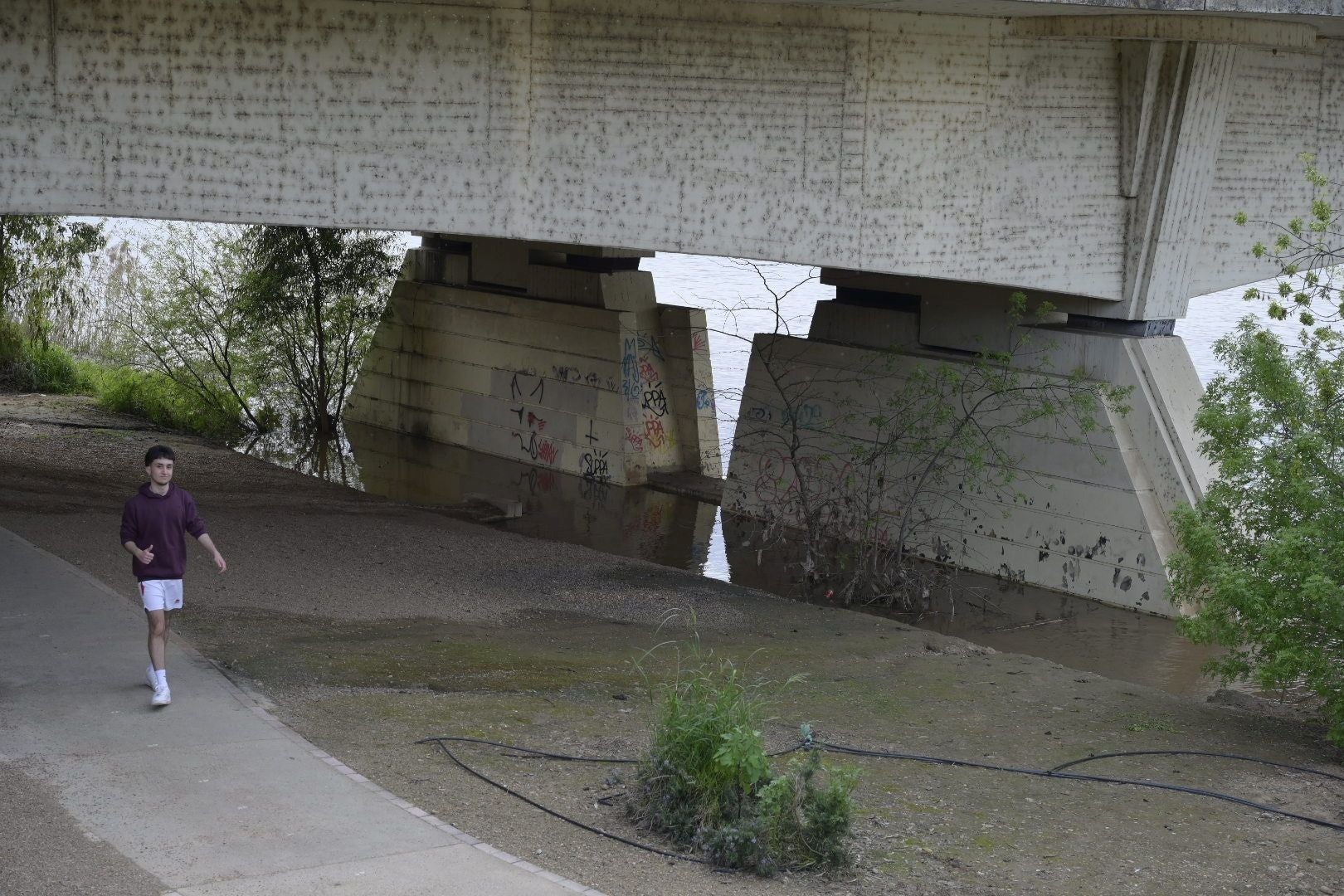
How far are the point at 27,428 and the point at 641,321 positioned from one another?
8745 millimetres

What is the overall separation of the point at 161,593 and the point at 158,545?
0.27 meters

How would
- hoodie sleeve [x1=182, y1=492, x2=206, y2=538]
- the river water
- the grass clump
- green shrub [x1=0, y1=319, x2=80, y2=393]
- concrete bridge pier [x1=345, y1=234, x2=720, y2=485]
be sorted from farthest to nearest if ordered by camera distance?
green shrub [x1=0, y1=319, x2=80, y2=393] < concrete bridge pier [x1=345, y1=234, x2=720, y2=485] < the river water < hoodie sleeve [x1=182, y1=492, x2=206, y2=538] < the grass clump

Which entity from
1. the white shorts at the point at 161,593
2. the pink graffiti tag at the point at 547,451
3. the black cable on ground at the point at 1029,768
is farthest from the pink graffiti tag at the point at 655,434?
the white shorts at the point at 161,593

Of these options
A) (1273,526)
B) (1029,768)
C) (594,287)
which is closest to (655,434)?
(594,287)

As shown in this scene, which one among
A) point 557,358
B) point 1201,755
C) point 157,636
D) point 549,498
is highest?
point 557,358

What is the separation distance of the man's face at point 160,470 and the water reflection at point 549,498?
9.30 meters

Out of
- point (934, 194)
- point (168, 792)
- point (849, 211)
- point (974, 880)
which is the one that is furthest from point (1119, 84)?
point (168, 792)

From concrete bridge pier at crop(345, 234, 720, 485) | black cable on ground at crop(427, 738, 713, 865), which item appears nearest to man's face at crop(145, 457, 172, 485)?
black cable on ground at crop(427, 738, 713, 865)

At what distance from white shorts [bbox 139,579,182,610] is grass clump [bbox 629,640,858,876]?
2.98 m

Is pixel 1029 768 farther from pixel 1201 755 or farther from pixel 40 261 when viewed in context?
pixel 40 261

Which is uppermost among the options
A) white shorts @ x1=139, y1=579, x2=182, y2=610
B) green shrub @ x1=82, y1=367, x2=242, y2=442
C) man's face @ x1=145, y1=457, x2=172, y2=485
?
man's face @ x1=145, y1=457, x2=172, y2=485

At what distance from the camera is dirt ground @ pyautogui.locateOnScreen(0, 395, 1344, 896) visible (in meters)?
6.64

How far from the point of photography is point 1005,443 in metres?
16.5

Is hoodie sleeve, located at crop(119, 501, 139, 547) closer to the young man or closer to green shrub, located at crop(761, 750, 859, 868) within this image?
the young man
